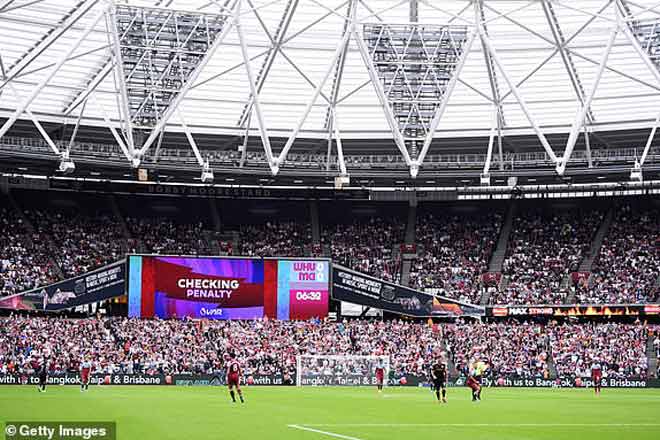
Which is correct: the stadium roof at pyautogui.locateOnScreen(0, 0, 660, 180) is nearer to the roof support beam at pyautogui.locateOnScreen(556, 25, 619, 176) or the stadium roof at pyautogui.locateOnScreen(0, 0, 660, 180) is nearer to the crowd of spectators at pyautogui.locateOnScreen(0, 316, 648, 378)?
the roof support beam at pyautogui.locateOnScreen(556, 25, 619, 176)

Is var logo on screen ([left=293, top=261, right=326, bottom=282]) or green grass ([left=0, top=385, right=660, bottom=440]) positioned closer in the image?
green grass ([left=0, top=385, right=660, bottom=440])

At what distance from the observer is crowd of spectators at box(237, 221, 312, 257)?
7075 cm

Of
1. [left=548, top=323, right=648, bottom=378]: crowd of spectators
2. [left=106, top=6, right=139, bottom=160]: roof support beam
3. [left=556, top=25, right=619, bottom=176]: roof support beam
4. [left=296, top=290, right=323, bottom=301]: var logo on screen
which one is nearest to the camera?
[left=106, top=6, right=139, bottom=160]: roof support beam

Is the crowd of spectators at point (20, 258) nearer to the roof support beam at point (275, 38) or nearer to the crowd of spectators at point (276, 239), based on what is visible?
the crowd of spectators at point (276, 239)

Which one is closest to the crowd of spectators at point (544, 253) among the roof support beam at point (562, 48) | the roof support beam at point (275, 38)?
the roof support beam at point (562, 48)

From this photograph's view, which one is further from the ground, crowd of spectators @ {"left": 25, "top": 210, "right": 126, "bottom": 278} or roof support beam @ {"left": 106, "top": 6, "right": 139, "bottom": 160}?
roof support beam @ {"left": 106, "top": 6, "right": 139, "bottom": 160}

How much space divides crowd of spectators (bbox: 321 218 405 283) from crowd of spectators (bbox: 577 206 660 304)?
14.0 meters

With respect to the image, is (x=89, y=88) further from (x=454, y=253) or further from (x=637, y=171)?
(x=637, y=171)

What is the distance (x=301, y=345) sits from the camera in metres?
58.8

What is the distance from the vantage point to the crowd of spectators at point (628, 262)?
213ft

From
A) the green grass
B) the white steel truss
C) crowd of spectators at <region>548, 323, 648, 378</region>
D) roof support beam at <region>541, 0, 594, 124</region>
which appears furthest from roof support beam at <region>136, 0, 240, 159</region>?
crowd of spectators at <region>548, 323, 648, 378</region>

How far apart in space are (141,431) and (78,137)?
44648 millimetres

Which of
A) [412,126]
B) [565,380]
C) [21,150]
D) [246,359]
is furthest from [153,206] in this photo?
[565,380]

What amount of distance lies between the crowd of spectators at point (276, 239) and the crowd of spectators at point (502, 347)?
1414 cm
